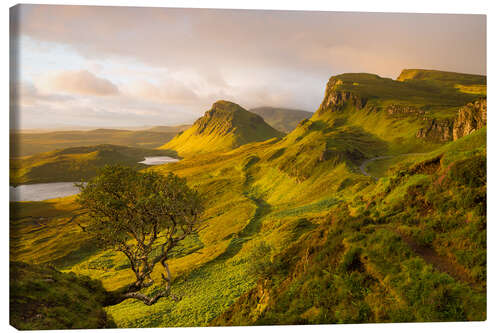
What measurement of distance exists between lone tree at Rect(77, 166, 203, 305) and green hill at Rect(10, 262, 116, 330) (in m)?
1.05

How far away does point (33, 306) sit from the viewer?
408 inches

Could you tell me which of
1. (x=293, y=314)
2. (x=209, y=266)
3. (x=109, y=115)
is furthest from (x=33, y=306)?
(x=109, y=115)

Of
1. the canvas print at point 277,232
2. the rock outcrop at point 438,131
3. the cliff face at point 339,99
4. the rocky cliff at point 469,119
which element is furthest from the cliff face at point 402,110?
the canvas print at point 277,232

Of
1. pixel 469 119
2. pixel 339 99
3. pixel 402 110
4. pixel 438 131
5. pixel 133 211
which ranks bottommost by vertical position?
pixel 133 211

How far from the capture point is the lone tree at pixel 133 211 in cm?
1252

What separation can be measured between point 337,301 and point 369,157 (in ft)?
207

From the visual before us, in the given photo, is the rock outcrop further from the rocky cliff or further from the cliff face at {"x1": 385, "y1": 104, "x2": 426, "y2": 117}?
the rocky cliff

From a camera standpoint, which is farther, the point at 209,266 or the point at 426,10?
the point at 209,266

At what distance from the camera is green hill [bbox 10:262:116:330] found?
33.4ft

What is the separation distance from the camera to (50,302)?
10.2m

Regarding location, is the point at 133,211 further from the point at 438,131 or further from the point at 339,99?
the point at 339,99

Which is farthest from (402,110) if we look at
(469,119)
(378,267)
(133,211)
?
(133,211)

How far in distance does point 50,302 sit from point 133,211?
5239mm
